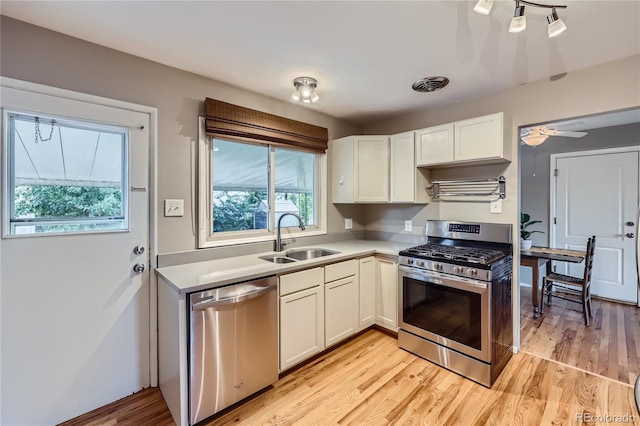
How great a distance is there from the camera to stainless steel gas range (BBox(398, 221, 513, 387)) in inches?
78.7

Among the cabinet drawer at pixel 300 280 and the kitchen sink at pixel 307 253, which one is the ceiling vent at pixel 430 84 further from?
the cabinet drawer at pixel 300 280

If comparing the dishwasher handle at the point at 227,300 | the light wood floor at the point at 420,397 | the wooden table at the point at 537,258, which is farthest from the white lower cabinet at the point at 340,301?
the wooden table at the point at 537,258

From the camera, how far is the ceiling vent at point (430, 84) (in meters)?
2.24

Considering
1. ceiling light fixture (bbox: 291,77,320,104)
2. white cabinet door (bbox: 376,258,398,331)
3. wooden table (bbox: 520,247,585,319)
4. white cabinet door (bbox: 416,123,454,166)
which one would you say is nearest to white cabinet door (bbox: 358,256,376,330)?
white cabinet door (bbox: 376,258,398,331)

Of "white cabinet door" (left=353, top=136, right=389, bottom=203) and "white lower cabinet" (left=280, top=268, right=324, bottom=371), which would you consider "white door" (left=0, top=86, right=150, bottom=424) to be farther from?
"white cabinet door" (left=353, top=136, right=389, bottom=203)

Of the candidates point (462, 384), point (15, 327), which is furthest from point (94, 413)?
point (462, 384)

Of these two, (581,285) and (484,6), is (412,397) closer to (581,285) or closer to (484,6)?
(484,6)

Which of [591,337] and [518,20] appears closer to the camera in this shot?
[518,20]

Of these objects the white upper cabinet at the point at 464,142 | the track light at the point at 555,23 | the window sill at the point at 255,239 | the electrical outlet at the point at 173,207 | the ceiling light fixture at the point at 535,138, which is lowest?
the window sill at the point at 255,239

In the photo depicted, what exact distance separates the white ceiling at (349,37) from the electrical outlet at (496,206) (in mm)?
987

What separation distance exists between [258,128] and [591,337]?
3680 millimetres

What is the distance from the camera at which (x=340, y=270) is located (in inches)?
95.2

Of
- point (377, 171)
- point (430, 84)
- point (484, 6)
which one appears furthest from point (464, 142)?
point (484, 6)

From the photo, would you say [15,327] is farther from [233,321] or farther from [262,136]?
[262,136]
